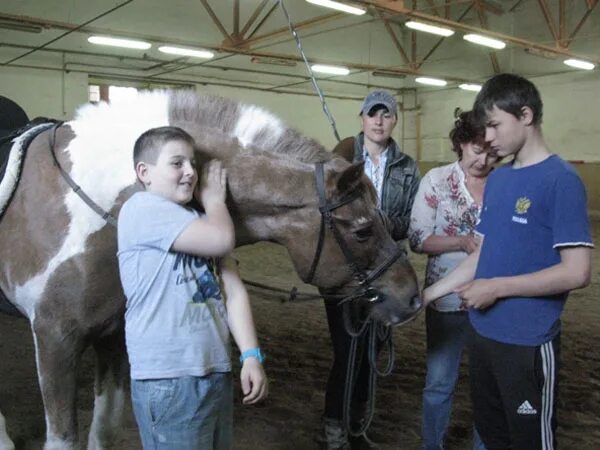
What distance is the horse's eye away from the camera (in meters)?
2.10

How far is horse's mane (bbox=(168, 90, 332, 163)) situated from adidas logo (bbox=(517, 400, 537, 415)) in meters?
1.07

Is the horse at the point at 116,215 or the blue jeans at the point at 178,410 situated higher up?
the horse at the point at 116,215

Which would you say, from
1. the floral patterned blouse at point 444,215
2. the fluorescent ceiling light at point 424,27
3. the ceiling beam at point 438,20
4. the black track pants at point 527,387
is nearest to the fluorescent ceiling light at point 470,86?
the ceiling beam at point 438,20

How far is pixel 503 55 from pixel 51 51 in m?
12.9

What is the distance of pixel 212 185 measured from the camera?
1876 millimetres

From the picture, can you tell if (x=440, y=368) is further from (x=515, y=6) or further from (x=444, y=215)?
(x=515, y=6)

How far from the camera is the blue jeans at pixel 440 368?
110 inches

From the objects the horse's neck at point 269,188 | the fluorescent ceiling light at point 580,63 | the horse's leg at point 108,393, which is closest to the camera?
the horse's neck at point 269,188

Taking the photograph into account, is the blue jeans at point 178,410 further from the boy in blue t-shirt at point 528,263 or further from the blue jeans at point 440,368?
the blue jeans at point 440,368

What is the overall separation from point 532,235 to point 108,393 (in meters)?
1.91

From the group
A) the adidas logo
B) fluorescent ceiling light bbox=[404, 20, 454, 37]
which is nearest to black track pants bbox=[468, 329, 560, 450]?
the adidas logo

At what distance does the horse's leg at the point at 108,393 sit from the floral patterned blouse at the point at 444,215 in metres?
1.49

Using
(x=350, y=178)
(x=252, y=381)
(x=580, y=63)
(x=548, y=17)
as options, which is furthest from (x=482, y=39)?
(x=252, y=381)

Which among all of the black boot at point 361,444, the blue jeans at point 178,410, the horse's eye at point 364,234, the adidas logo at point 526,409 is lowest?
the black boot at point 361,444
